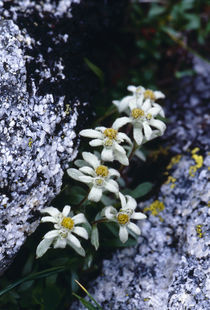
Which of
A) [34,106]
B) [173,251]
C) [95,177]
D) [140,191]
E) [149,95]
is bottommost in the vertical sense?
[173,251]

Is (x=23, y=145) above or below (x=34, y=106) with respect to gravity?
below

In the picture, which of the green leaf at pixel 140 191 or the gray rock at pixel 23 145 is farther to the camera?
the green leaf at pixel 140 191

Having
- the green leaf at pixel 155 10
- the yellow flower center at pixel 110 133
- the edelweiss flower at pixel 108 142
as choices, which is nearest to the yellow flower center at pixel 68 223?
the edelweiss flower at pixel 108 142

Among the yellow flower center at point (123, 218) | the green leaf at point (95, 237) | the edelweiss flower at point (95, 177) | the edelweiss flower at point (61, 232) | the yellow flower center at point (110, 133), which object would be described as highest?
the yellow flower center at point (110, 133)

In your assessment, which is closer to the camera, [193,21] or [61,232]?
[61,232]

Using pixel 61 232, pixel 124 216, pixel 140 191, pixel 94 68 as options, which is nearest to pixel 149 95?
pixel 94 68

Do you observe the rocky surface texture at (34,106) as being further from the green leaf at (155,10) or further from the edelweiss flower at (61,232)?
the green leaf at (155,10)

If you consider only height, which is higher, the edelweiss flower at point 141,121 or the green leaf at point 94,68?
the green leaf at point 94,68

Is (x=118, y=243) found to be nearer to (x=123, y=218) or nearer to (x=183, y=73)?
(x=123, y=218)
